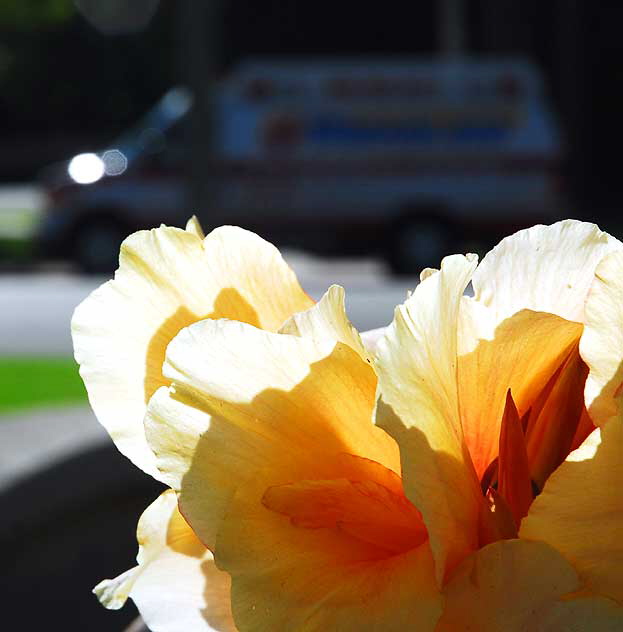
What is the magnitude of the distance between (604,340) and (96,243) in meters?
9.67

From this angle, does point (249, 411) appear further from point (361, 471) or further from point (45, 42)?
point (45, 42)

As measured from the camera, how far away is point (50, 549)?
7.27ft

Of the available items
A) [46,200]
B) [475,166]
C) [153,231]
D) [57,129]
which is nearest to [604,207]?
[475,166]

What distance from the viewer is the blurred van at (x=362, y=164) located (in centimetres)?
912

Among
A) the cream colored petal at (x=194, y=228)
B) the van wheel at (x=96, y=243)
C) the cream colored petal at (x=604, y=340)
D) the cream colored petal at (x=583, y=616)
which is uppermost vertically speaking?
the cream colored petal at (x=194, y=228)

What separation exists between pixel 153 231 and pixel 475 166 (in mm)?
8912

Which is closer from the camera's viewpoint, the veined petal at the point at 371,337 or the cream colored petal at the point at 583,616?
the cream colored petal at the point at 583,616

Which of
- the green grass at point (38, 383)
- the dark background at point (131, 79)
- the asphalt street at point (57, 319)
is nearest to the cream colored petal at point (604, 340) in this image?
the asphalt street at point (57, 319)

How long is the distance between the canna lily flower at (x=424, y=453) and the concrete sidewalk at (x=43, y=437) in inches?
75.9

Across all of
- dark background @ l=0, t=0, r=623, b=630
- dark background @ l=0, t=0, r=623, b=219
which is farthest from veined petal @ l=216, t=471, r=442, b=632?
dark background @ l=0, t=0, r=623, b=219

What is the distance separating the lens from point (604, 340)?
0.40 meters

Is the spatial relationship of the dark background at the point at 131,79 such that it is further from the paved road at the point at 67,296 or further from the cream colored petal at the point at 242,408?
the paved road at the point at 67,296

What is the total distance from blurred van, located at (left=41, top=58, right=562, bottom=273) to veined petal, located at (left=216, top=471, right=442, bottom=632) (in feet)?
28.1

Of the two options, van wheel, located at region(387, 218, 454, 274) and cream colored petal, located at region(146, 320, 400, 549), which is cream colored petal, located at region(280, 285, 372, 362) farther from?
van wheel, located at region(387, 218, 454, 274)
